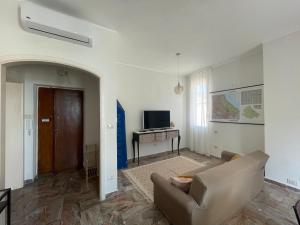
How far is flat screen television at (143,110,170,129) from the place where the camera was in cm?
434

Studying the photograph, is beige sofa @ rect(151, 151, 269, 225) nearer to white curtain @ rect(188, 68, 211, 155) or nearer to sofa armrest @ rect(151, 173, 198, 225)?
sofa armrest @ rect(151, 173, 198, 225)

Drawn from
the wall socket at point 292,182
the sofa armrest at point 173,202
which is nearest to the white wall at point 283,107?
the wall socket at point 292,182

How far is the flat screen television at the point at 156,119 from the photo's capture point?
434cm

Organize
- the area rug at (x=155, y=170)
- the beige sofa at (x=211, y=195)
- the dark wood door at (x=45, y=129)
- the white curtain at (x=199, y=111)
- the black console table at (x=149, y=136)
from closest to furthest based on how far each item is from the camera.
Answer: the beige sofa at (x=211, y=195) < the area rug at (x=155, y=170) < the dark wood door at (x=45, y=129) < the black console table at (x=149, y=136) < the white curtain at (x=199, y=111)

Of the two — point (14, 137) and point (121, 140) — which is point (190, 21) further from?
point (14, 137)

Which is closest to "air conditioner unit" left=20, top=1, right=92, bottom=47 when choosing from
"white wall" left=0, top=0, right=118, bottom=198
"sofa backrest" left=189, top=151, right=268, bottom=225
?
"white wall" left=0, top=0, right=118, bottom=198

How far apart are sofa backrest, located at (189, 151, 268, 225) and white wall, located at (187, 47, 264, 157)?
1.53m

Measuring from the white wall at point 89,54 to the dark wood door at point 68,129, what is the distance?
162 centimetres

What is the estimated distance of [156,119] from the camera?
4.53 m

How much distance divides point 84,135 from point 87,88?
3.97ft

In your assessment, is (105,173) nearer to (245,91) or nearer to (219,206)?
(219,206)

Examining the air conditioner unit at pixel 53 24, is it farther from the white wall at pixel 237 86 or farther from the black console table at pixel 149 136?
the white wall at pixel 237 86

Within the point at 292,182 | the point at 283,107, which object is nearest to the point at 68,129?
the point at 283,107

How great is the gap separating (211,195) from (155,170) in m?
2.14
